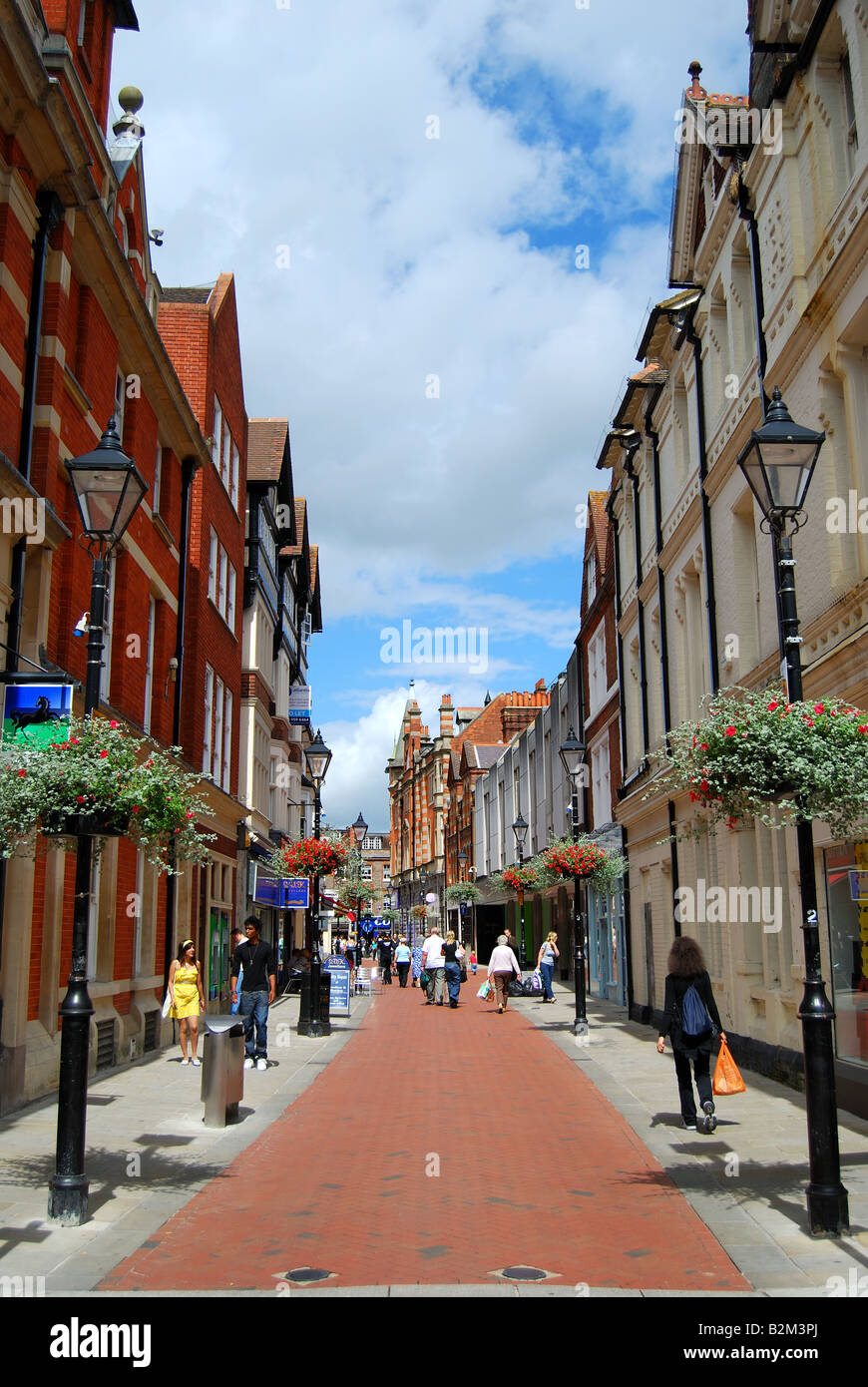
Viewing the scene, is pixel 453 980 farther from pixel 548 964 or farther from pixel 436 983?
pixel 548 964

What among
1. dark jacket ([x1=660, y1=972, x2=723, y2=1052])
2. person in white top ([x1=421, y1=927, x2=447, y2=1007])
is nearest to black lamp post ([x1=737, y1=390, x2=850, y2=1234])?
dark jacket ([x1=660, y1=972, x2=723, y2=1052])

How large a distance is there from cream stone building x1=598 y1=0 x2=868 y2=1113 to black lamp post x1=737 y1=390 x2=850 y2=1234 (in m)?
1.50

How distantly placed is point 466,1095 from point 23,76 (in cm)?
1177

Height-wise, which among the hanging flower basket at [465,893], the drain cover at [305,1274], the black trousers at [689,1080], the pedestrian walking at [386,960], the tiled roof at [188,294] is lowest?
the pedestrian walking at [386,960]

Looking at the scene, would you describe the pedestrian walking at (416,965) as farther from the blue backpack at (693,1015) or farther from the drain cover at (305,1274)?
the drain cover at (305,1274)

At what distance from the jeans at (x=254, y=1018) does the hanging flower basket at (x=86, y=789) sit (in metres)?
6.05

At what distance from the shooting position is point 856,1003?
1123cm

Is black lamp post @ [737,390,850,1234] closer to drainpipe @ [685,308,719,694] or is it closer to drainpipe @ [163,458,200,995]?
drainpipe @ [685,308,719,694]

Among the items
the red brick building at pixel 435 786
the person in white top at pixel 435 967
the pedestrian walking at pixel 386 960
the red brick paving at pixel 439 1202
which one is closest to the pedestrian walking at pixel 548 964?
the person in white top at pixel 435 967

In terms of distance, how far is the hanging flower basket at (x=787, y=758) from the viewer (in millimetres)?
7457

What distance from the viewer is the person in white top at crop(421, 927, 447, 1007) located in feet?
95.6

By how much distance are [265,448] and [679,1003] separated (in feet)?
83.9

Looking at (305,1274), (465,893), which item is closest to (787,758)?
(305,1274)

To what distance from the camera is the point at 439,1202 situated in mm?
7926
